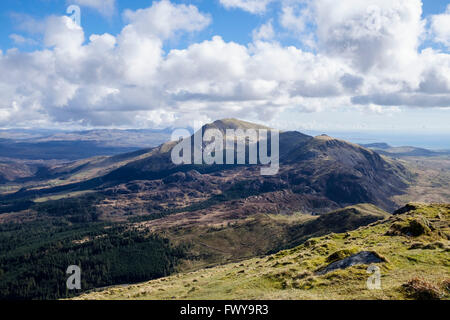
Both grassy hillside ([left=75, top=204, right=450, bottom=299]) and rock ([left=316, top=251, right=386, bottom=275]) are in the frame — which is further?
rock ([left=316, top=251, right=386, bottom=275])

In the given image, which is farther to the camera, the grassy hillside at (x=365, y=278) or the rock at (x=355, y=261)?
the rock at (x=355, y=261)

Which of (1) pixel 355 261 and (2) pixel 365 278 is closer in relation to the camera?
(2) pixel 365 278

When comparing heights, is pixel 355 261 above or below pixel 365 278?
below
